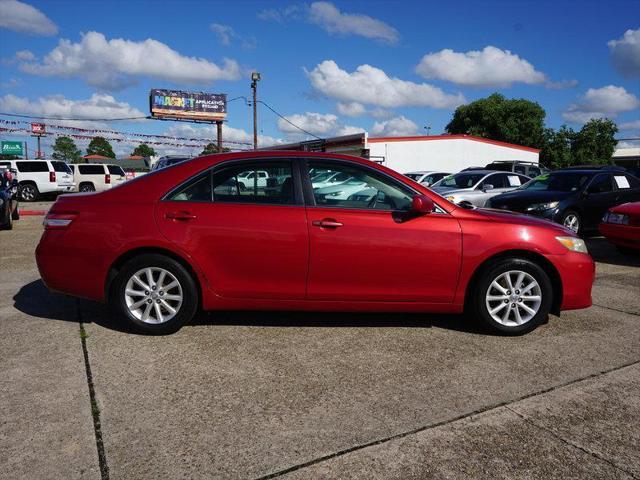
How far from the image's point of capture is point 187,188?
4.22m

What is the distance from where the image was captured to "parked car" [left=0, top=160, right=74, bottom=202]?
20.9m

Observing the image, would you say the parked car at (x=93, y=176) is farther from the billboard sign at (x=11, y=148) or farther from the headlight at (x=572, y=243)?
the billboard sign at (x=11, y=148)

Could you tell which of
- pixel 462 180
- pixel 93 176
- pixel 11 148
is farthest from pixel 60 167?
pixel 11 148

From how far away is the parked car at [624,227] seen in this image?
7784 millimetres

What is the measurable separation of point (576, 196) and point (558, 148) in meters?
51.2

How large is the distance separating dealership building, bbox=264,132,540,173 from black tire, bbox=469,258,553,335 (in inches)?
1024

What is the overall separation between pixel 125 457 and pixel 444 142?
107 feet

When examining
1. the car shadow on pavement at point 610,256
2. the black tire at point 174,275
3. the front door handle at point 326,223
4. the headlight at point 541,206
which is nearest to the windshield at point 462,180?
the headlight at point 541,206

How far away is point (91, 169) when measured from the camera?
2427 cm

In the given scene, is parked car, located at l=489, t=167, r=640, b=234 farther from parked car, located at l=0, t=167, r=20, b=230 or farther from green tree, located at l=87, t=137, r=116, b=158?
green tree, located at l=87, t=137, r=116, b=158

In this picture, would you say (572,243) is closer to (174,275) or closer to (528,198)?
(174,275)

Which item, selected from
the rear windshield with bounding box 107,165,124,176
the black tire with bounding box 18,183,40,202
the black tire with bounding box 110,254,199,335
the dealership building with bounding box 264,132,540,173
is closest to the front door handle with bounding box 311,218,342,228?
the black tire with bounding box 110,254,199,335

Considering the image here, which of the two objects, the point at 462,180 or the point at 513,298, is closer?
the point at 513,298

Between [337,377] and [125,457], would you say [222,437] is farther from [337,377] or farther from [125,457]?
[337,377]
